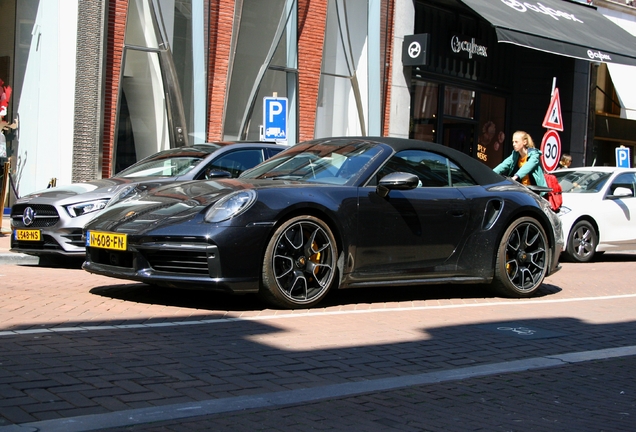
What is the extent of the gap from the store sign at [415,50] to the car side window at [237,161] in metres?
11.7

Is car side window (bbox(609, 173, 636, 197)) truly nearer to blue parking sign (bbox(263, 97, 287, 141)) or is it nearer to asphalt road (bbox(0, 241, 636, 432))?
blue parking sign (bbox(263, 97, 287, 141))

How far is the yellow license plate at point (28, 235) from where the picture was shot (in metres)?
9.60

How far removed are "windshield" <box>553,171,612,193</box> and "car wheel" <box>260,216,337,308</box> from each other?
29.2 feet

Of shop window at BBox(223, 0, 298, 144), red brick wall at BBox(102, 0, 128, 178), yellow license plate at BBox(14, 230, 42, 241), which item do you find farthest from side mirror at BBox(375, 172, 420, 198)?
shop window at BBox(223, 0, 298, 144)

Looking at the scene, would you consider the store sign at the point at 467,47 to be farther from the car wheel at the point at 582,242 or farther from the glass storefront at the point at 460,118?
the car wheel at the point at 582,242

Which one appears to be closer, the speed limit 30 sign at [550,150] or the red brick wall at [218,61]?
the speed limit 30 sign at [550,150]

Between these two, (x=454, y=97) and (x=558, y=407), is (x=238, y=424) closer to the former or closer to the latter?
(x=558, y=407)

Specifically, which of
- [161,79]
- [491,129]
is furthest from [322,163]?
[491,129]

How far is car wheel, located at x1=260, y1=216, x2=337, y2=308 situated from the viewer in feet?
22.3

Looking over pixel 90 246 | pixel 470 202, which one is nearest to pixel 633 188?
pixel 470 202

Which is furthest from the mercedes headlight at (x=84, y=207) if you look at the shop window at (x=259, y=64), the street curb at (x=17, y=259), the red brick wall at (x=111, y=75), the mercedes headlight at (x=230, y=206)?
the shop window at (x=259, y=64)

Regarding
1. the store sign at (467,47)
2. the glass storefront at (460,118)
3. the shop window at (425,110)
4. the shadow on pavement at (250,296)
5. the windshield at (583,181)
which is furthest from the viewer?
the store sign at (467,47)

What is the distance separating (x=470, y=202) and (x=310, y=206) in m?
1.90

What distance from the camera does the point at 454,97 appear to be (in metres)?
24.7
